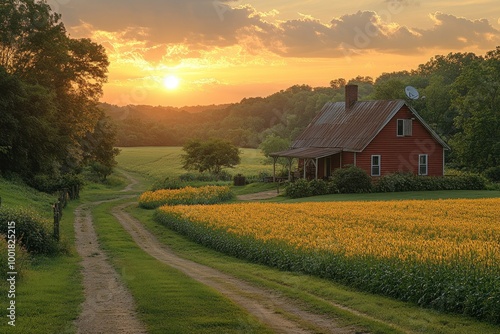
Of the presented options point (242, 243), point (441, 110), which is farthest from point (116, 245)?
point (441, 110)

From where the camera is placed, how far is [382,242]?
848 inches

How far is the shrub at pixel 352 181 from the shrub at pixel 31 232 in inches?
1302

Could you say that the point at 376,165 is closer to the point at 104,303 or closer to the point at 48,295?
the point at 104,303

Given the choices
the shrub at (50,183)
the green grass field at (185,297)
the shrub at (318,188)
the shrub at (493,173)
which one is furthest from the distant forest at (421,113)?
the green grass field at (185,297)

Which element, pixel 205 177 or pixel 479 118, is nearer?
pixel 479 118

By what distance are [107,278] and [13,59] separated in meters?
43.3

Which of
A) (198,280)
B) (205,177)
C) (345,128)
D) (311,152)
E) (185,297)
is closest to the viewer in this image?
(185,297)

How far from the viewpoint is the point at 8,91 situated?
49625 millimetres

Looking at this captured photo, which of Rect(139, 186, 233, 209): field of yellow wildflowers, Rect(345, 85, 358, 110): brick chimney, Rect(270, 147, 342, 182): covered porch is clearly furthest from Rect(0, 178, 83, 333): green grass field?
Rect(345, 85, 358, 110): brick chimney

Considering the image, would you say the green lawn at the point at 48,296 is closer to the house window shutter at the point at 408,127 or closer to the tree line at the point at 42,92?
the tree line at the point at 42,92

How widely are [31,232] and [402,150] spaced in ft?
138

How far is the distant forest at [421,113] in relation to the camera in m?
73.2

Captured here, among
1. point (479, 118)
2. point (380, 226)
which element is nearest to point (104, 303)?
point (380, 226)

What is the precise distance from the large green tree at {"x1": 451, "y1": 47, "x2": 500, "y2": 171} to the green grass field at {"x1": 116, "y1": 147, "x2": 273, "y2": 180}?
1137 inches
